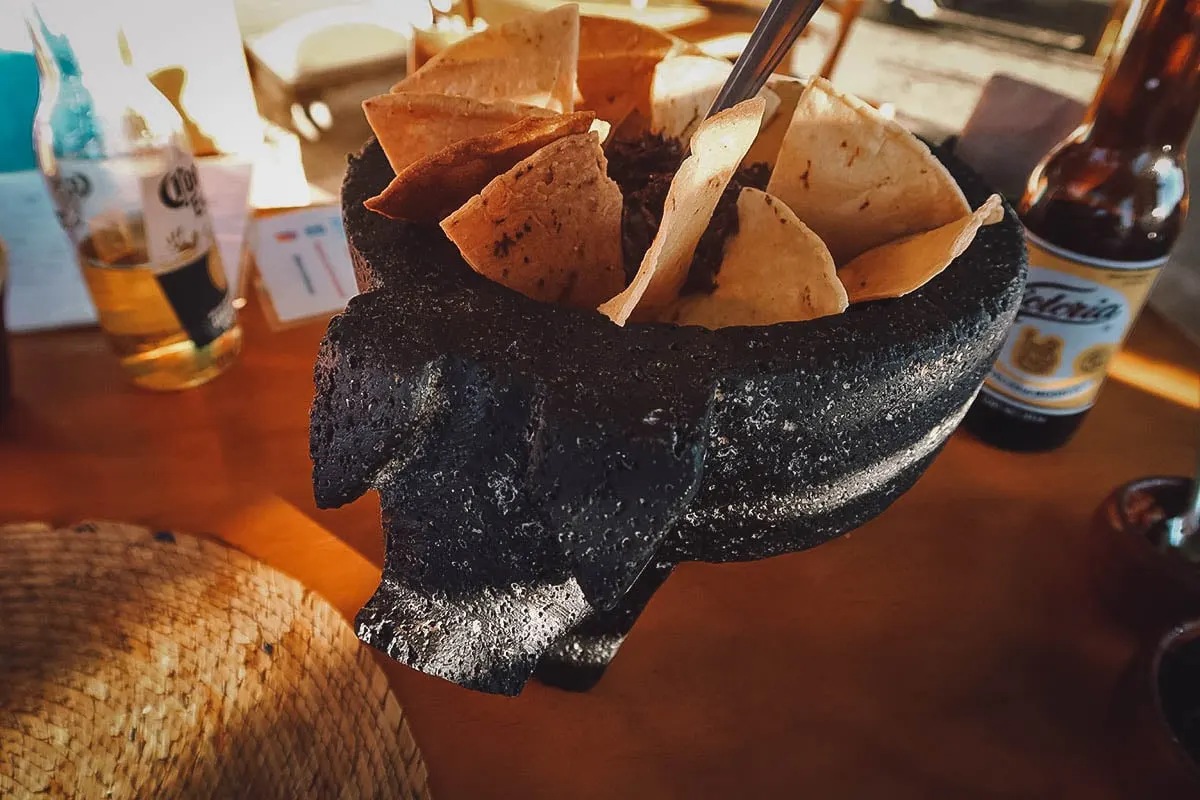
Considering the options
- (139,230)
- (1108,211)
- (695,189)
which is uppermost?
(695,189)

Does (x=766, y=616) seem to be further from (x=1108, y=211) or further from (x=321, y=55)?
(x=321, y=55)

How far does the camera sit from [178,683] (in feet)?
1.68

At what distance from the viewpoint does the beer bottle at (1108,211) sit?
0.58 meters

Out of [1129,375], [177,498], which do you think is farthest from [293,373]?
[1129,375]

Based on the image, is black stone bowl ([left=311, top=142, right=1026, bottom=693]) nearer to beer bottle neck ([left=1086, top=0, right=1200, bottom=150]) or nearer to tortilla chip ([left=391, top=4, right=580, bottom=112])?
tortilla chip ([left=391, top=4, right=580, bottom=112])

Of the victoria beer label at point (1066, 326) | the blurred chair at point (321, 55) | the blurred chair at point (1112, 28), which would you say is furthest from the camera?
the blurred chair at point (1112, 28)

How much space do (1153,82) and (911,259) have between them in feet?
1.12

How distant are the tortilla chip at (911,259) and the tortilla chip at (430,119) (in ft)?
0.60

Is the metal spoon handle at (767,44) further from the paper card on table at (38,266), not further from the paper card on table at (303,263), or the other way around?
the paper card on table at (38,266)

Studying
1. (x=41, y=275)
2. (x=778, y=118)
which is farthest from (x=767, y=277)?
(x=41, y=275)

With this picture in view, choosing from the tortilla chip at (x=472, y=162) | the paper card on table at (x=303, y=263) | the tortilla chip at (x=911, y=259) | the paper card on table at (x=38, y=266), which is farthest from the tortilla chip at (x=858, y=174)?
the paper card on table at (x=38, y=266)

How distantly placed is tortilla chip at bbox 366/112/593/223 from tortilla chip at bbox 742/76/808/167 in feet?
0.63

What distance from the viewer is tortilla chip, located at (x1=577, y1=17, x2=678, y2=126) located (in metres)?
0.56

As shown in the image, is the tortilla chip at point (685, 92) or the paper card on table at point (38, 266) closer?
the tortilla chip at point (685, 92)
